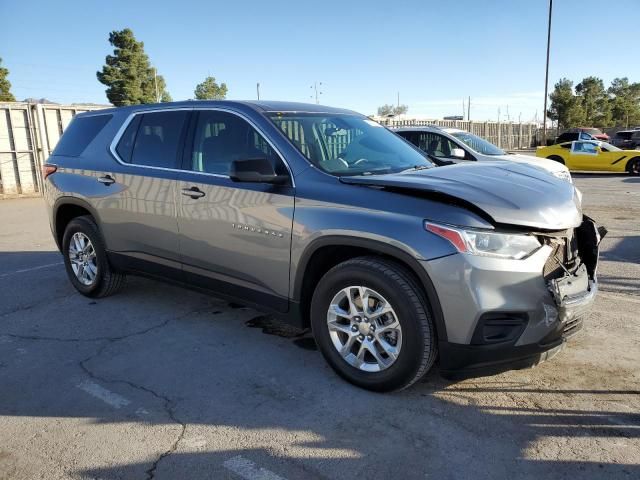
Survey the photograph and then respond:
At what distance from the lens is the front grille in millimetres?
3139

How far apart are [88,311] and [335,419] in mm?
3086

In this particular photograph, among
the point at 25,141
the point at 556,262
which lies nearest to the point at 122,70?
the point at 25,141

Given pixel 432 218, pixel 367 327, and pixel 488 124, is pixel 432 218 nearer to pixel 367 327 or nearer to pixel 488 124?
pixel 367 327

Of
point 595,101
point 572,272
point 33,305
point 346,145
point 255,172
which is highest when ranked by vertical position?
point 595,101

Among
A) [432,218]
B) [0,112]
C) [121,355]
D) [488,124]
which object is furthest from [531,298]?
[488,124]

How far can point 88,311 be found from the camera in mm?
5125

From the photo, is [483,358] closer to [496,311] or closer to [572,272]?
[496,311]

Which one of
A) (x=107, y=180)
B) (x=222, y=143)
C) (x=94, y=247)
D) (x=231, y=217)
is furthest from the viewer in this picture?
Result: (x=94, y=247)

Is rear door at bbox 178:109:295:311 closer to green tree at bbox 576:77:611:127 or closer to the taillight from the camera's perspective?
the taillight

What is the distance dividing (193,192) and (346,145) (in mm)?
1262

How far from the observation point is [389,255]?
3268 millimetres

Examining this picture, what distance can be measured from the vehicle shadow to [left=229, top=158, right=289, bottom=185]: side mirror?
1.35 m

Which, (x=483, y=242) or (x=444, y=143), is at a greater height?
(x=444, y=143)

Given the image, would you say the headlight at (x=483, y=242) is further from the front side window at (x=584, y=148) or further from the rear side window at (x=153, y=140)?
the front side window at (x=584, y=148)
